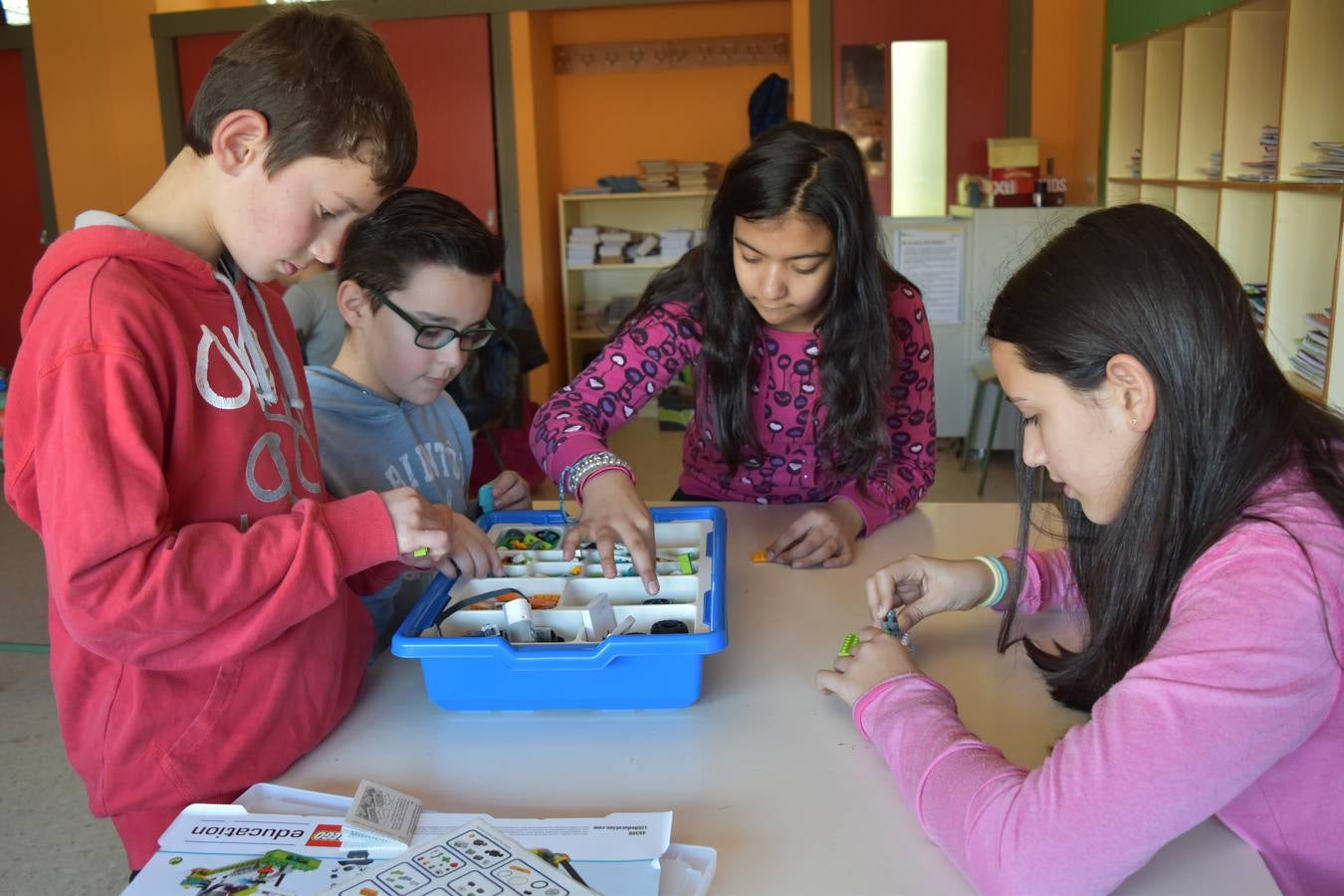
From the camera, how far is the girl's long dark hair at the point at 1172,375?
0.87m

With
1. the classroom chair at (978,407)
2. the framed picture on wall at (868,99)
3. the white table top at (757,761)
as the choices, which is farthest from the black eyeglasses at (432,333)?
the framed picture on wall at (868,99)

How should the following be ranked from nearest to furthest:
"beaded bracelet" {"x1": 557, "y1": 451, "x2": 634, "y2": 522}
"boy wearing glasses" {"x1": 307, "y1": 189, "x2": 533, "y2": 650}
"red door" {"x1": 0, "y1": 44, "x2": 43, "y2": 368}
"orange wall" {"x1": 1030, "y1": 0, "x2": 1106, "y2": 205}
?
"beaded bracelet" {"x1": 557, "y1": 451, "x2": 634, "y2": 522} < "boy wearing glasses" {"x1": 307, "y1": 189, "x2": 533, "y2": 650} < "orange wall" {"x1": 1030, "y1": 0, "x2": 1106, "y2": 205} < "red door" {"x1": 0, "y1": 44, "x2": 43, "y2": 368}

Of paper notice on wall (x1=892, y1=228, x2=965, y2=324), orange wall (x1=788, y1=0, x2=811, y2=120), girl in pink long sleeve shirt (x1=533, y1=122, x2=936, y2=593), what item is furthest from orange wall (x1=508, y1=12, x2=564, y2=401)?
girl in pink long sleeve shirt (x1=533, y1=122, x2=936, y2=593)

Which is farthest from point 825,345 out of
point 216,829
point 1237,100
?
point 1237,100

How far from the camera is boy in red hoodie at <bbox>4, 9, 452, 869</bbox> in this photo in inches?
33.2

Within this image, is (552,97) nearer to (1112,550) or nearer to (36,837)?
(36,837)

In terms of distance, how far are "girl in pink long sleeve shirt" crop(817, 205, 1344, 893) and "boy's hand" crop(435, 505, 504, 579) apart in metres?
0.41

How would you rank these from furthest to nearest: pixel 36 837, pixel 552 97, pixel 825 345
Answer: pixel 552 97 < pixel 36 837 < pixel 825 345

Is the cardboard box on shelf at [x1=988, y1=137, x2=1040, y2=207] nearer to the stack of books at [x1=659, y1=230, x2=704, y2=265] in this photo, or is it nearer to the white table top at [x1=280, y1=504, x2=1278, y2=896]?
the stack of books at [x1=659, y1=230, x2=704, y2=265]

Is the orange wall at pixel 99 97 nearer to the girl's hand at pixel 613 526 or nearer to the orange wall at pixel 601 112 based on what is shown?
the orange wall at pixel 601 112

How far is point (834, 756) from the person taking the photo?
100cm

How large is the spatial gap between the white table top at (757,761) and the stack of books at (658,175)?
4781mm

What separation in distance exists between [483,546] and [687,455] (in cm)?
71

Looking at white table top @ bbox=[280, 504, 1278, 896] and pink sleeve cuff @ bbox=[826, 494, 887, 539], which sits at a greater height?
pink sleeve cuff @ bbox=[826, 494, 887, 539]
